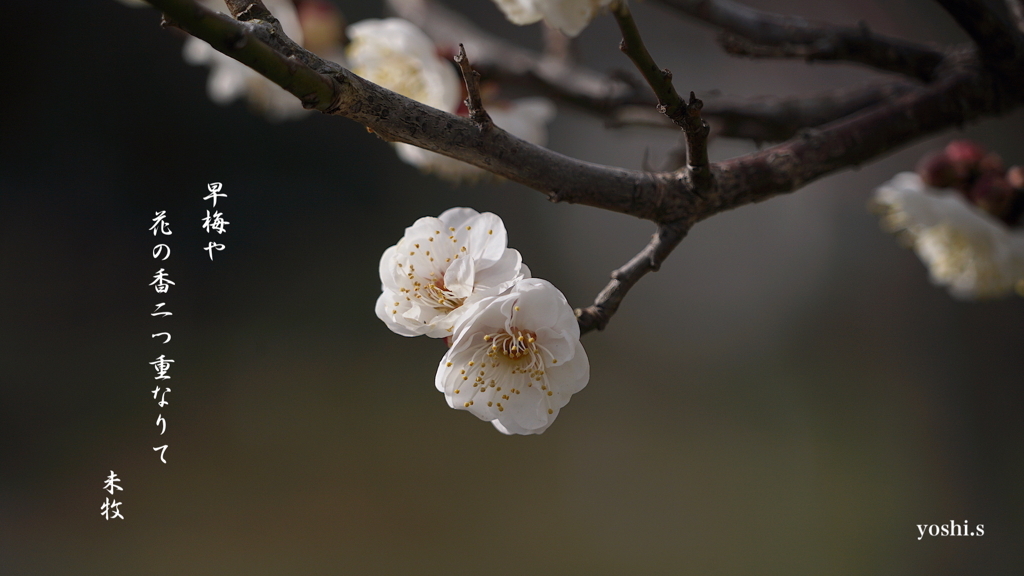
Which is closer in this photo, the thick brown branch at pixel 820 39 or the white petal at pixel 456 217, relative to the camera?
the white petal at pixel 456 217

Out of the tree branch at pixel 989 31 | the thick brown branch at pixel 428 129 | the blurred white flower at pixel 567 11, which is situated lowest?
the thick brown branch at pixel 428 129

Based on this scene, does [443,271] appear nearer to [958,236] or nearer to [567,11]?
[567,11]

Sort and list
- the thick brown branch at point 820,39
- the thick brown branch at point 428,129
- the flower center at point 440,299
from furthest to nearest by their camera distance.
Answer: the thick brown branch at point 820,39
the flower center at point 440,299
the thick brown branch at point 428,129

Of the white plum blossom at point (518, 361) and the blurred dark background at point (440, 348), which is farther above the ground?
the blurred dark background at point (440, 348)

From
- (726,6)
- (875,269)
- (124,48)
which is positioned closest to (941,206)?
(726,6)

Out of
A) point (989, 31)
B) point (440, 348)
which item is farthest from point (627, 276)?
point (440, 348)

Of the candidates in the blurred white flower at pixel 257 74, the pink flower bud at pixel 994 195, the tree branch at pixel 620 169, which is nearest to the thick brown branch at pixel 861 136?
the tree branch at pixel 620 169

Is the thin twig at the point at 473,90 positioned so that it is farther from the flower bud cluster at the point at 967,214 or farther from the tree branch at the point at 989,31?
the flower bud cluster at the point at 967,214
